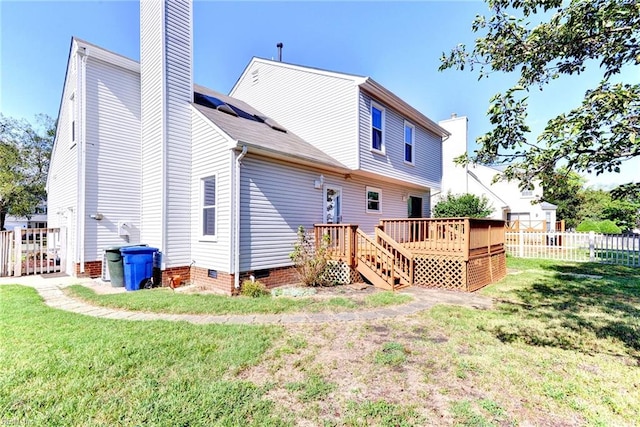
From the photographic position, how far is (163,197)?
26.3ft

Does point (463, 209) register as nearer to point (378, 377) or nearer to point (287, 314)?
point (287, 314)

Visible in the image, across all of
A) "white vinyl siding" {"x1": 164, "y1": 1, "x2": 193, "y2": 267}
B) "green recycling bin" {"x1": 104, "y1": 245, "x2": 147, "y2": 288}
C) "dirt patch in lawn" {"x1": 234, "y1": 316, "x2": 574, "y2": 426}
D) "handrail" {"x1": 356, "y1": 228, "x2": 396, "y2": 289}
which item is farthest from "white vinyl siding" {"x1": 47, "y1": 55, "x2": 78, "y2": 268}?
"dirt patch in lawn" {"x1": 234, "y1": 316, "x2": 574, "y2": 426}

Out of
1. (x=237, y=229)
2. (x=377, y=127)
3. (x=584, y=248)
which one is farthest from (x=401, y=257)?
(x=584, y=248)

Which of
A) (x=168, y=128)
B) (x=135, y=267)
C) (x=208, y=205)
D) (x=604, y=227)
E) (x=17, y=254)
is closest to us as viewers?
(x=135, y=267)

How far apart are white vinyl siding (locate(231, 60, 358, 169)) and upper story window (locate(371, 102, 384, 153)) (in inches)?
46.5

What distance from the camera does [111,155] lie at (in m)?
9.62

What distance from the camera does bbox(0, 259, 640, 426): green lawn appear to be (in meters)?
2.72

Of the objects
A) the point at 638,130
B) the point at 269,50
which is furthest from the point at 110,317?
A: the point at 269,50

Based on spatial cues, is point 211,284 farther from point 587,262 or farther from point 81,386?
point 587,262

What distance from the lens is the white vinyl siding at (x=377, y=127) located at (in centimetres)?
1090

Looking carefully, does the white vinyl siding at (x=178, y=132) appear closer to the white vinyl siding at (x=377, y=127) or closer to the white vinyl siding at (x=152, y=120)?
the white vinyl siding at (x=152, y=120)

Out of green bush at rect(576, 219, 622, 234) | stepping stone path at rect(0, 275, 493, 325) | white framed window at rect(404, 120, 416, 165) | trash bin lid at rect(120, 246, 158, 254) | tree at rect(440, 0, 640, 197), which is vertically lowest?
stepping stone path at rect(0, 275, 493, 325)

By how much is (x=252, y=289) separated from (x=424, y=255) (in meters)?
5.00

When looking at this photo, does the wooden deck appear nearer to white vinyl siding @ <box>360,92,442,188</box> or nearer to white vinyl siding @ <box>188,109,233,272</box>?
white vinyl siding @ <box>188,109,233,272</box>
